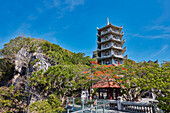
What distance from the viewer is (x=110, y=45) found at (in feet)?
87.8

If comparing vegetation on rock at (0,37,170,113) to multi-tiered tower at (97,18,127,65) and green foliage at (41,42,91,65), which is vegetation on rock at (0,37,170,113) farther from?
multi-tiered tower at (97,18,127,65)

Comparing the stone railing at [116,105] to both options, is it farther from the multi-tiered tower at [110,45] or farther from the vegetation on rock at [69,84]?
the multi-tiered tower at [110,45]

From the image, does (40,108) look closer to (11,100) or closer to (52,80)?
(52,80)

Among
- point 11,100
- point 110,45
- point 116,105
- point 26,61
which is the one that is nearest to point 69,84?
point 116,105

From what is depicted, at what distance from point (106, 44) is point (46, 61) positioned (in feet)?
51.6

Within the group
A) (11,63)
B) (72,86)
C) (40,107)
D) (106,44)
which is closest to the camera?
(40,107)

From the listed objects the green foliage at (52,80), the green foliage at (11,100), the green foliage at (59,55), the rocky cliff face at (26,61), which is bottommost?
the green foliage at (11,100)

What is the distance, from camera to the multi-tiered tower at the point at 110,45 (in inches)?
1032

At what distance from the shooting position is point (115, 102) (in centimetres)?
1092

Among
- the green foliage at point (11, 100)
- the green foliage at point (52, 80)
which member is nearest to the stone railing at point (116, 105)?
the green foliage at point (52, 80)

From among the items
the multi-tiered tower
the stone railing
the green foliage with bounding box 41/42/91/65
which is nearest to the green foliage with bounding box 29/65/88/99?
the stone railing

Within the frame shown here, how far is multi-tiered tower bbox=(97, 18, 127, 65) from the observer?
86.0ft

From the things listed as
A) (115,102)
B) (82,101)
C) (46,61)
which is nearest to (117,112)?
(115,102)

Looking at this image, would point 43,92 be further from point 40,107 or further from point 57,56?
point 57,56
